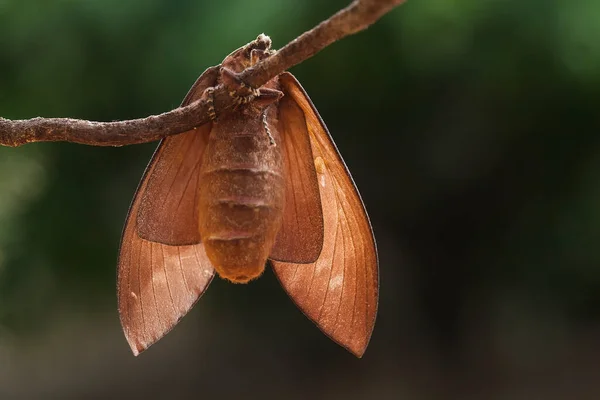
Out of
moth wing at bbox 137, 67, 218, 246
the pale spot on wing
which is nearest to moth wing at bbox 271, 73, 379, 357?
the pale spot on wing

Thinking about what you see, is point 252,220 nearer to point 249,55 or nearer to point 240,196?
point 240,196

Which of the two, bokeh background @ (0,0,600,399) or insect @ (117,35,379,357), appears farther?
bokeh background @ (0,0,600,399)

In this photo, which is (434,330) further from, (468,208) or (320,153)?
(320,153)

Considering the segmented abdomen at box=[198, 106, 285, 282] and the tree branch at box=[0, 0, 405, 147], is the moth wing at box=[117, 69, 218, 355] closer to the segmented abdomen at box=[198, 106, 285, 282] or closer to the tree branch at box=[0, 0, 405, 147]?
the segmented abdomen at box=[198, 106, 285, 282]

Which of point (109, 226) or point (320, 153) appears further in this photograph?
point (109, 226)

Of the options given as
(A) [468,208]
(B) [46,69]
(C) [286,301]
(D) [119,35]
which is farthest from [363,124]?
(B) [46,69]
